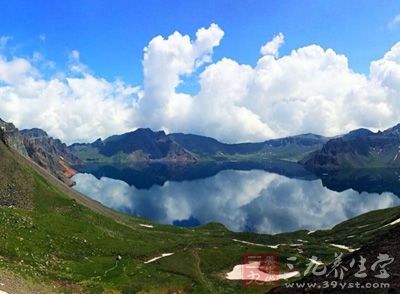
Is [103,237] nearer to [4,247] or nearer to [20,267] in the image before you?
[4,247]

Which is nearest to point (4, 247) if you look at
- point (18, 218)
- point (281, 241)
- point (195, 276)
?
point (18, 218)

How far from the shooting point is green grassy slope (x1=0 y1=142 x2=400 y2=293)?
81.5 m

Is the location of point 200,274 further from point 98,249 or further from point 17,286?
point 17,286

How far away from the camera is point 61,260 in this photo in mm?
90500

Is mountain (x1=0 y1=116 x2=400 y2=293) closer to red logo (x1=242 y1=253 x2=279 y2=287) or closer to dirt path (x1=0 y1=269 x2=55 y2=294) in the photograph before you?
dirt path (x1=0 y1=269 x2=55 y2=294)

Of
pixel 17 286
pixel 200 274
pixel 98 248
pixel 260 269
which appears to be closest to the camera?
pixel 17 286

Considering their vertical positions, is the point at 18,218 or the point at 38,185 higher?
the point at 38,185

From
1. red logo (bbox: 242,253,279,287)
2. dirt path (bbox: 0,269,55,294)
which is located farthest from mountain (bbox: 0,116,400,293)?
red logo (bbox: 242,253,279,287)

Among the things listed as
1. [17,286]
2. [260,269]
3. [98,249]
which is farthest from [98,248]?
[17,286]

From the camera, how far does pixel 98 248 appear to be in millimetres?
108375

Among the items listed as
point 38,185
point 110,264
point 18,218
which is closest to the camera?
point 110,264

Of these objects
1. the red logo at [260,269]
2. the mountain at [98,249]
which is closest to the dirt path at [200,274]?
the mountain at [98,249]

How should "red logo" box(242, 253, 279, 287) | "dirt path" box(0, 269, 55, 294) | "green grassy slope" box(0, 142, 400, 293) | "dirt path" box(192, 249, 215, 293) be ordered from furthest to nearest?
"red logo" box(242, 253, 279, 287) < "dirt path" box(192, 249, 215, 293) < "green grassy slope" box(0, 142, 400, 293) < "dirt path" box(0, 269, 55, 294)

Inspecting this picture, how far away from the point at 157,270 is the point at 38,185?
68.8 metres
